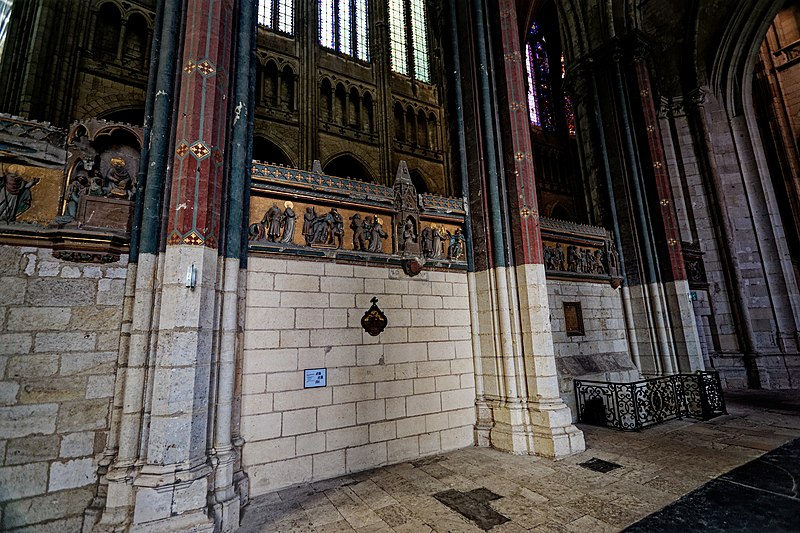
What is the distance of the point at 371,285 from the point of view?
20.6 ft

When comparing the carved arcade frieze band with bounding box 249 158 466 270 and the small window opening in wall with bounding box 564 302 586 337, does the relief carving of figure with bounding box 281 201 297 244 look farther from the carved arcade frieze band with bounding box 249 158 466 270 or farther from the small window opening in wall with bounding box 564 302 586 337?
the small window opening in wall with bounding box 564 302 586 337

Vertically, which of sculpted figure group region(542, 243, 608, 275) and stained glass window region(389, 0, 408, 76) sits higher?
stained glass window region(389, 0, 408, 76)

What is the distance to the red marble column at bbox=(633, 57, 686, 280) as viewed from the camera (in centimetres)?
962

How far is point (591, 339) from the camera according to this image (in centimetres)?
895

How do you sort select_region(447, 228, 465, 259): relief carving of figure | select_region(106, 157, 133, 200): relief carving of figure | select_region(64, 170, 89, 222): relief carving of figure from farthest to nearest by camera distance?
select_region(447, 228, 465, 259): relief carving of figure
select_region(106, 157, 133, 200): relief carving of figure
select_region(64, 170, 89, 222): relief carving of figure

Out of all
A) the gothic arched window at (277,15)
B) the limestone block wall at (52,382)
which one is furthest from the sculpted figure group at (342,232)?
the gothic arched window at (277,15)

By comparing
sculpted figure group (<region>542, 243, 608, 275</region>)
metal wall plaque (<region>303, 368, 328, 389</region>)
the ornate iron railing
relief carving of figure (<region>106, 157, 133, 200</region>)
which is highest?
relief carving of figure (<region>106, 157, 133, 200</region>)

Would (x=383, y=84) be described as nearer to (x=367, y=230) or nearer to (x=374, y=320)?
(x=367, y=230)

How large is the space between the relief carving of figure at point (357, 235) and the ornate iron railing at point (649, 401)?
5259 millimetres

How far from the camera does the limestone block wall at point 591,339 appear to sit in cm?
824

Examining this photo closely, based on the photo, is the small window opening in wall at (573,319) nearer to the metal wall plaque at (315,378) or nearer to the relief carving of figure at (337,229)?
the relief carving of figure at (337,229)

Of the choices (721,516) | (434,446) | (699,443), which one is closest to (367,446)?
(434,446)

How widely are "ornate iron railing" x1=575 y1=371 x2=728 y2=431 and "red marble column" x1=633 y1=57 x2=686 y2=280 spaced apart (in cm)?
276

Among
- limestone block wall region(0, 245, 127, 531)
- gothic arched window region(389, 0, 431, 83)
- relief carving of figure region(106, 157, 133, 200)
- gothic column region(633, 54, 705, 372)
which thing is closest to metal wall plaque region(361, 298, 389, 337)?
limestone block wall region(0, 245, 127, 531)
